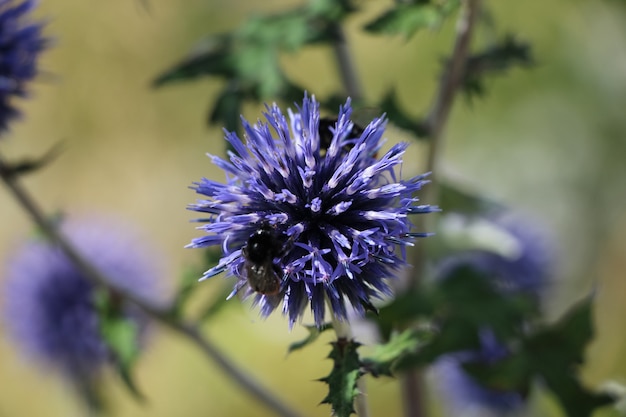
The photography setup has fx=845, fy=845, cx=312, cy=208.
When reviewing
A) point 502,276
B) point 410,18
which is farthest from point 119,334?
point 502,276

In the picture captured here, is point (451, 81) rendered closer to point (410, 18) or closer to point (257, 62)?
point (410, 18)

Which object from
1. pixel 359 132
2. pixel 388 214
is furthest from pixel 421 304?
pixel 388 214

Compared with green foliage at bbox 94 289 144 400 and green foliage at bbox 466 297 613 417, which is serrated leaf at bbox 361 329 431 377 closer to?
green foliage at bbox 466 297 613 417

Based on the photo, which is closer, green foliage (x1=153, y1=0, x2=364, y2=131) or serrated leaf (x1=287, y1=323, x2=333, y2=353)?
serrated leaf (x1=287, y1=323, x2=333, y2=353)

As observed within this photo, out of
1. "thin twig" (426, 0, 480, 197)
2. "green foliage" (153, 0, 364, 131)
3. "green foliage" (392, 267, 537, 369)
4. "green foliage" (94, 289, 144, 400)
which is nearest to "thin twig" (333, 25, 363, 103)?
"green foliage" (153, 0, 364, 131)

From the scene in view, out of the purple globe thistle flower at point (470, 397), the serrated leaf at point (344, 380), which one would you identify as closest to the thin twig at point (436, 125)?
the purple globe thistle flower at point (470, 397)

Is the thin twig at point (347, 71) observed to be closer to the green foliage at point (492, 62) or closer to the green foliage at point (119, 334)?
the green foliage at point (492, 62)
